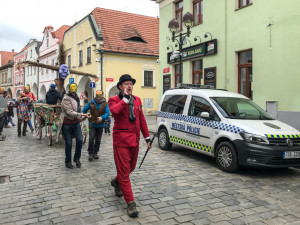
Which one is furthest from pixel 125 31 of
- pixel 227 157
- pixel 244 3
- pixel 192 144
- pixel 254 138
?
pixel 254 138

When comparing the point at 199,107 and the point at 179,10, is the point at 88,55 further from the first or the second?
the point at 199,107

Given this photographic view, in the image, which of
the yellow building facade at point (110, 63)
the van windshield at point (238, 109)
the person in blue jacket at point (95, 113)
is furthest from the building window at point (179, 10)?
the yellow building facade at point (110, 63)

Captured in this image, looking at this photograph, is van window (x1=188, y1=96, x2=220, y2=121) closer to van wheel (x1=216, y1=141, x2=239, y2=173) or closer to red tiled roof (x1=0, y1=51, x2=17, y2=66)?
van wheel (x1=216, y1=141, x2=239, y2=173)

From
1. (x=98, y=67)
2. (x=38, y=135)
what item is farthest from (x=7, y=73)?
(x=38, y=135)

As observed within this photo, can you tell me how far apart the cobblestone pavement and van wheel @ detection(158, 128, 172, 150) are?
1.39 m

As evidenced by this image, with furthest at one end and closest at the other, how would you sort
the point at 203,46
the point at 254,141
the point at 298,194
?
the point at 203,46, the point at 254,141, the point at 298,194

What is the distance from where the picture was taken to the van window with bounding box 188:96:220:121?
7300mm

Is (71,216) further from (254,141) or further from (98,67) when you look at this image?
(98,67)

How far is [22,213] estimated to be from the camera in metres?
4.15

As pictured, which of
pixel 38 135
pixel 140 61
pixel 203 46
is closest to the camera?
pixel 38 135

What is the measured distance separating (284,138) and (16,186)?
5.17 m

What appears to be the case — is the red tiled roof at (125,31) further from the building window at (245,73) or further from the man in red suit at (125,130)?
the man in red suit at (125,130)

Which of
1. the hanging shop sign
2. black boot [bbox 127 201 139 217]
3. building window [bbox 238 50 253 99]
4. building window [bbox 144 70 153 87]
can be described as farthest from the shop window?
black boot [bbox 127 201 139 217]

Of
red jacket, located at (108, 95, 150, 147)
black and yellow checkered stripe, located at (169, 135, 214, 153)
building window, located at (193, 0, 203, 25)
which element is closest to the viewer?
red jacket, located at (108, 95, 150, 147)
